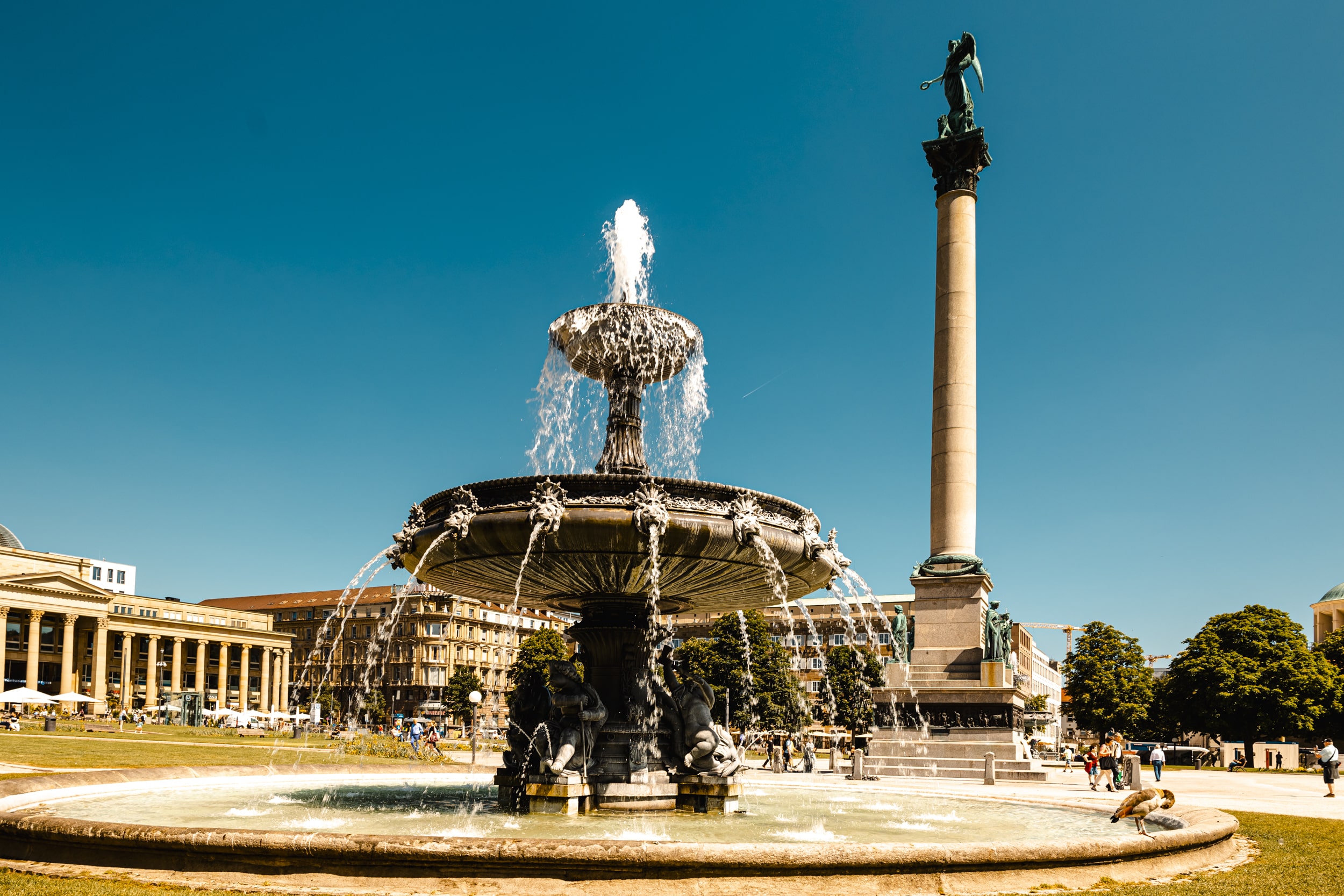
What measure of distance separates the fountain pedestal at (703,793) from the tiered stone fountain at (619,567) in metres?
0.02

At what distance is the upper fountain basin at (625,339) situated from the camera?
14047 millimetres

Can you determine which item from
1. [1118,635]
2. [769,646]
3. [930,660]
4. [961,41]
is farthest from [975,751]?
[1118,635]

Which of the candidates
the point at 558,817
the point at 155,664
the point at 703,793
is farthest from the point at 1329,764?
the point at 155,664

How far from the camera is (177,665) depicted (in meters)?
108

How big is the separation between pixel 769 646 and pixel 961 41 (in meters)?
38.3

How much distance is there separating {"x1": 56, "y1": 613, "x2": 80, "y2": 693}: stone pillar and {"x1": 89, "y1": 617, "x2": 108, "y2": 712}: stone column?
1846mm

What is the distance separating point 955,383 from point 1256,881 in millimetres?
23047

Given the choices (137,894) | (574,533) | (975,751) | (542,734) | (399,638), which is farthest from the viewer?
(399,638)

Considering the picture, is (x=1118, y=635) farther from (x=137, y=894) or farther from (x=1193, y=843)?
(x=137, y=894)

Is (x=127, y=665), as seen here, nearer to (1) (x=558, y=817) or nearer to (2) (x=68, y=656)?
(2) (x=68, y=656)

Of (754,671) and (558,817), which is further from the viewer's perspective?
(754,671)

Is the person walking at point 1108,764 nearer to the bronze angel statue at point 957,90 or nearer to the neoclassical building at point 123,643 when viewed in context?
the bronze angel statue at point 957,90

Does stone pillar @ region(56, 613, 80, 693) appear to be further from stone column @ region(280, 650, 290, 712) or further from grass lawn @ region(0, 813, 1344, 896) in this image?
grass lawn @ region(0, 813, 1344, 896)

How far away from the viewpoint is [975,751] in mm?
26094
